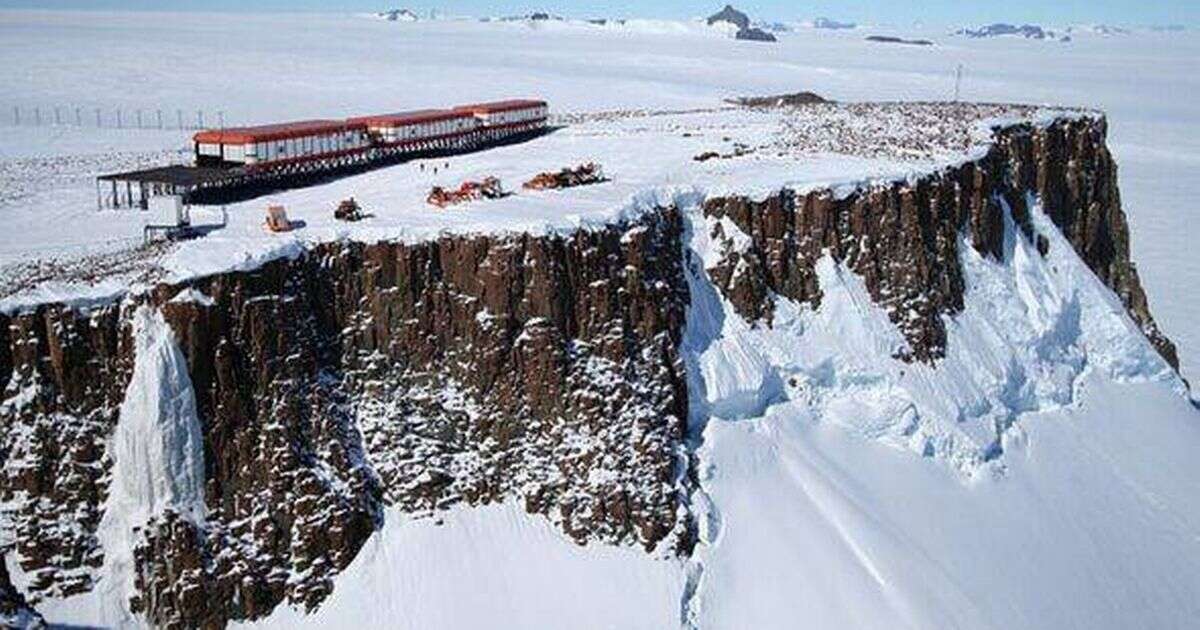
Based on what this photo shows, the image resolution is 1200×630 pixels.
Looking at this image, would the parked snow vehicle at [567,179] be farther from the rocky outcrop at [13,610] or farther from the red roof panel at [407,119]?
the rocky outcrop at [13,610]

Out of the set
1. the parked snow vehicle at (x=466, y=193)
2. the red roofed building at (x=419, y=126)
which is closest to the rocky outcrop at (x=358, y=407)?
the parked snow vehicle at (x=466, y=193)

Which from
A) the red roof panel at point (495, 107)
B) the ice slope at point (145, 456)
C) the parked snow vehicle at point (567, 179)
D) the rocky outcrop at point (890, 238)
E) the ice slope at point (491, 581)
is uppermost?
the red roof panel at point (495, 107)

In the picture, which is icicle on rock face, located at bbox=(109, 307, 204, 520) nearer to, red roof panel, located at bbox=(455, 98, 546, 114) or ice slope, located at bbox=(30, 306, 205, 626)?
ice slope, located at bbox=(30, 306, 205, 626)

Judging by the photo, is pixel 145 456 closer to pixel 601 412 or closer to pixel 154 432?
pixel 154 432

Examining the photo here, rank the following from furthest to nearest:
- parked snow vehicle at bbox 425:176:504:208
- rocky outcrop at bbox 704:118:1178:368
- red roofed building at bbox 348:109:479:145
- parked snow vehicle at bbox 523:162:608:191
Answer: red roofed building at bbox 348:109:479:145 → parked snow vehicle at bbox 523:162:608:191 → rocky outcrop at bbox 704:118:1178:368 → parked snow vehicle at bbox 425:176:504:208

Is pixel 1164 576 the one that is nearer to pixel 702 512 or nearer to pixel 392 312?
pixel 702 512

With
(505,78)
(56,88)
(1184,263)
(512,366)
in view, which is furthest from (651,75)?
(512,366)

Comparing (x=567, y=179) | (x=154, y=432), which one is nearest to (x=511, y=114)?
(x=567, y=179)

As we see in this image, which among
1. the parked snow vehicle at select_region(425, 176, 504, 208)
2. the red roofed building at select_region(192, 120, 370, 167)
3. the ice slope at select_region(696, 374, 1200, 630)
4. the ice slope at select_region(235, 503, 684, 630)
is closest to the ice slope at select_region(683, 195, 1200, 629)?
the ice slope at select_region(696, 374, 1200, 630)
